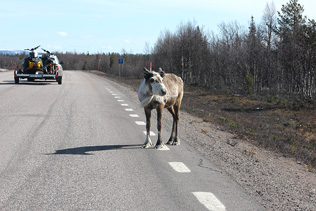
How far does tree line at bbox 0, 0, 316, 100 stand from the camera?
2525 centimetres

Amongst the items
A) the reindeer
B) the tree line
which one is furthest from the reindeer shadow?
the tree line

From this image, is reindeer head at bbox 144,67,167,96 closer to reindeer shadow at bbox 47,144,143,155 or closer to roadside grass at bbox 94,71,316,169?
reindeer shadow at bbox 47,144,143,155

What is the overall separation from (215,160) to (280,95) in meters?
21.6

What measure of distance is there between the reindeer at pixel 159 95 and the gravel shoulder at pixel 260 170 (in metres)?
0.88

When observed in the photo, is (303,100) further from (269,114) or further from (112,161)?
(112,161)

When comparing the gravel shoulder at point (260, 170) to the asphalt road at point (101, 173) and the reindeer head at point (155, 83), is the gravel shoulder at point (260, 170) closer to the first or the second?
the asphalt road at point (101, 173)

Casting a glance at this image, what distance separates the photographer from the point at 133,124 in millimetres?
11102

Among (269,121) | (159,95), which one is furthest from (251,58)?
(159,95)

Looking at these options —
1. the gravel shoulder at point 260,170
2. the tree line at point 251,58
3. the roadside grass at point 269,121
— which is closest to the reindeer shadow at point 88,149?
the gravel shoulder at point 260,170

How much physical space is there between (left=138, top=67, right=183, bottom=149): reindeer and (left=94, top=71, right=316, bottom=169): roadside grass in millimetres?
1879

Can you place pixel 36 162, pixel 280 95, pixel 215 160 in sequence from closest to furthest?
pixel 36 162
pixel 215 160
pixel 280 95

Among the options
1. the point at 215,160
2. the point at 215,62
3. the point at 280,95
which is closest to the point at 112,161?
the point at 215,160

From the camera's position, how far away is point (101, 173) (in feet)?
19.6

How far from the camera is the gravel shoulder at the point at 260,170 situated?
17.0ft
